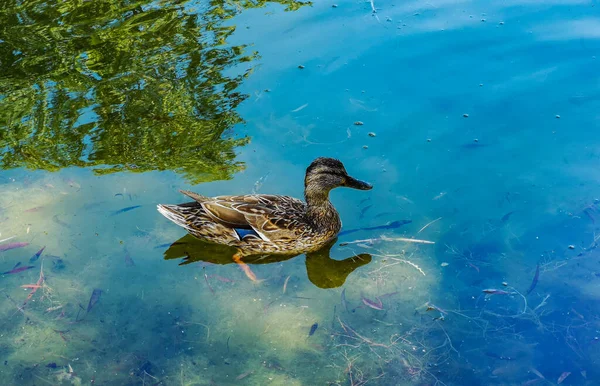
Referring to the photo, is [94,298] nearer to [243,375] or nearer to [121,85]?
[243,375]

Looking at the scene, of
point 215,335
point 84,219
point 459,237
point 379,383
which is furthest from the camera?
point 84,219

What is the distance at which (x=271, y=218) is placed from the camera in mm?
5582

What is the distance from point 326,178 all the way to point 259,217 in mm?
646

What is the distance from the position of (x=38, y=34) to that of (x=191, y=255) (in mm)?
4486

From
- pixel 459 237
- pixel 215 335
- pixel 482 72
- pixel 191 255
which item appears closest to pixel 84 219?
pixel 191 255

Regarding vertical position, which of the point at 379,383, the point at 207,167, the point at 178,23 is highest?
the point at 178,23

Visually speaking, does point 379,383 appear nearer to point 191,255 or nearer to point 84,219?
point 191,255

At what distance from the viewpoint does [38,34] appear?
27.8ft

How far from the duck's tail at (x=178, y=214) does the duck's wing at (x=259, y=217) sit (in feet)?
0.53

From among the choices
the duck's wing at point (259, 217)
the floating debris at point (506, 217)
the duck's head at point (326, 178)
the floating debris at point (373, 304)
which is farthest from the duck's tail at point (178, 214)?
the floating debris at point (506, 217)

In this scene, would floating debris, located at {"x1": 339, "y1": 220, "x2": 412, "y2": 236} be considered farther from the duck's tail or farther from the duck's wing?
the duck's tail

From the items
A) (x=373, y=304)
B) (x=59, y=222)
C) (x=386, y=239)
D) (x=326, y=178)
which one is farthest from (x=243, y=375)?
(x=59, y=222)

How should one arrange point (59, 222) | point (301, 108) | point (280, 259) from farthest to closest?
1. point (301, 108)
2. point (59, 222)
3. point (280, 259)

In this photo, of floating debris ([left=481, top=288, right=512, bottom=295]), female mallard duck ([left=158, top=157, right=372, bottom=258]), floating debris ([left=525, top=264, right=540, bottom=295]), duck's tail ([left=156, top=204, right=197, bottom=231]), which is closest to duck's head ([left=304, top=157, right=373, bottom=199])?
female mallard duck ([left=158, top=157, right=372, bottom=258])
